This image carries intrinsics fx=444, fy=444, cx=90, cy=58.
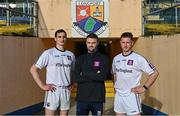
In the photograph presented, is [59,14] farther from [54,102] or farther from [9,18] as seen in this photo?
[54,102]

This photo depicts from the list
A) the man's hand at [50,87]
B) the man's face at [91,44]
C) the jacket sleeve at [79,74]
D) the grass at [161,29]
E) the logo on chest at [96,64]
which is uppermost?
the grass at [161,29]

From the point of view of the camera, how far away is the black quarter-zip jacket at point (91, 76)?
18.9ft

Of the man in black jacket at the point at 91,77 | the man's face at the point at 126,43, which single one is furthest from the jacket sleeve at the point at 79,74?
the man's face at the point at 126,43

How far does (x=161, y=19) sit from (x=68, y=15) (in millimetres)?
3525

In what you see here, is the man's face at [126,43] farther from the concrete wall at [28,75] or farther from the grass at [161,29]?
the grass at [161,29]

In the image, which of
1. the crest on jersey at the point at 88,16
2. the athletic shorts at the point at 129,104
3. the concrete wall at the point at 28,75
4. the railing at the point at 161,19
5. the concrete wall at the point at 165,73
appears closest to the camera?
the athletic shorts at the point at 129,104

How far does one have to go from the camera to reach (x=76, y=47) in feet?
61.5

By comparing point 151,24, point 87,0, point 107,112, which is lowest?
point 107,112

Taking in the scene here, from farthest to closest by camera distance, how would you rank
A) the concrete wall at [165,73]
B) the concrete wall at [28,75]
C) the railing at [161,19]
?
the railing at [161,19] → the concrete wall at [28,75] → the concrete wall at [165,73]

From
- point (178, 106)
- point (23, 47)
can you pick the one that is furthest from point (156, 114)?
point (23, 47)

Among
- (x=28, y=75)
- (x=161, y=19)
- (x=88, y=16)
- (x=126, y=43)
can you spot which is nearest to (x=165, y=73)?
(x=161, y=19)

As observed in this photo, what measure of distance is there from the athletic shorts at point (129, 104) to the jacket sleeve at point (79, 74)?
56 cm

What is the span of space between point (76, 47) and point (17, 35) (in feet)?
24.5

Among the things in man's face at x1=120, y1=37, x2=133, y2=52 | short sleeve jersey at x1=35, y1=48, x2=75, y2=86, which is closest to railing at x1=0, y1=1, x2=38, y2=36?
short sleeve jersey at x1=35, y1=48, x2=75, y2=86
